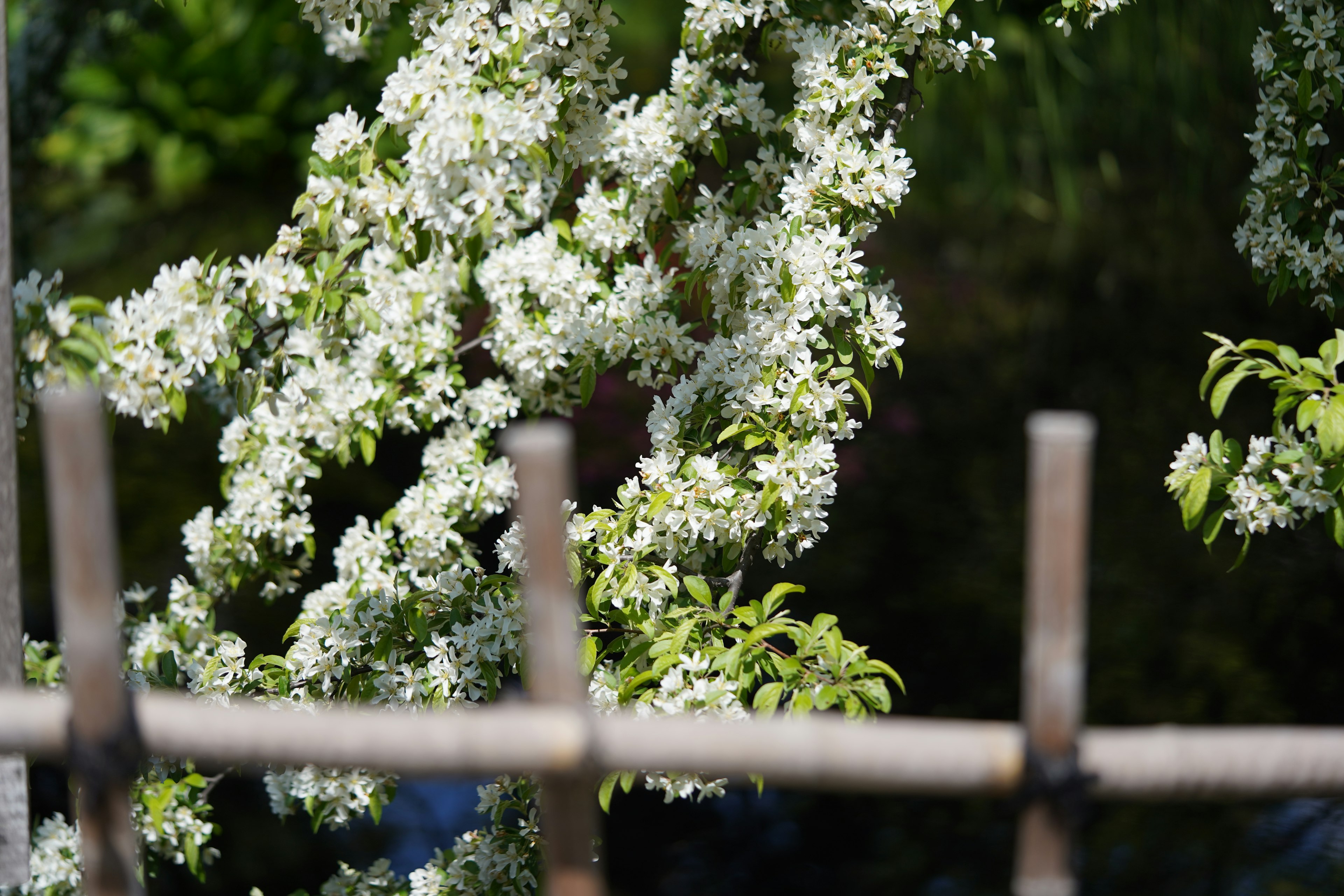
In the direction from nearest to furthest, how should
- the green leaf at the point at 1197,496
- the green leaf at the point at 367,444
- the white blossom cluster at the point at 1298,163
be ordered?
the green leaf at the point at 1197,496
the white blossom cluster at the point at 1298,163
the green leaf at the point at 367,444

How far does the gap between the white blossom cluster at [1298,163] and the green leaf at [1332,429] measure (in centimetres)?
41

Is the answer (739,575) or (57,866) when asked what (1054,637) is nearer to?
(739,575)

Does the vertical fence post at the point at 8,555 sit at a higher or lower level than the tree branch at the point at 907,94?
lower

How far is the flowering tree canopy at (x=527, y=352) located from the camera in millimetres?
1535

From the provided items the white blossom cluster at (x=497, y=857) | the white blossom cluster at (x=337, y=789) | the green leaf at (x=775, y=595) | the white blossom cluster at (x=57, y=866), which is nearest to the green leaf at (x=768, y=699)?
the green leaf at (x=775, y=595)

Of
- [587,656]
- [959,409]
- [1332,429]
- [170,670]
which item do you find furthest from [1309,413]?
[959,409]

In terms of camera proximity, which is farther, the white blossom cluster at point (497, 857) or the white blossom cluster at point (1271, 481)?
the white blossom cluster at point (497, 857)

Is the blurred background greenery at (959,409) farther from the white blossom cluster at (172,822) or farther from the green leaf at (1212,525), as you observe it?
the green leaf at (1212,525)

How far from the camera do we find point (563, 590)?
988 mm

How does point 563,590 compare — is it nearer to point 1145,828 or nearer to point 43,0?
point 1145,828

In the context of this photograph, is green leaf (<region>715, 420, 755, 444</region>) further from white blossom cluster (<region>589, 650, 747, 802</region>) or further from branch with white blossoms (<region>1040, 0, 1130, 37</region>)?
branch with white blossoms (<region>1040, 0, 1130, 37</region>)

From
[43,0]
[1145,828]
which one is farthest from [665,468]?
[43,0]

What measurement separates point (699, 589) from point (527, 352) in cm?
63

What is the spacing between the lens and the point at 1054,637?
992mm
